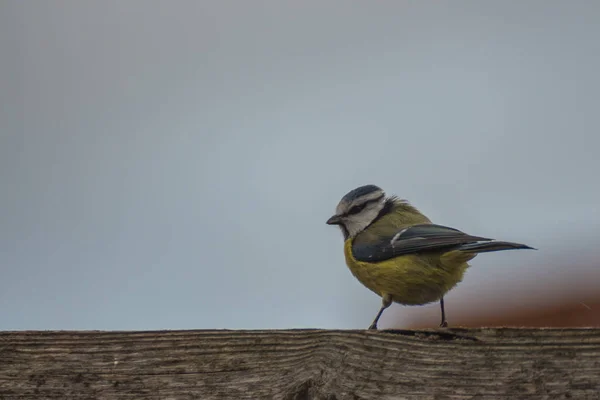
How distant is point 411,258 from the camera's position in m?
4.25

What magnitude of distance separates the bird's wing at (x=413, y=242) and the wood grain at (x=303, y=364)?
2.01m

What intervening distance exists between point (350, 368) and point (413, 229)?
2.54 m

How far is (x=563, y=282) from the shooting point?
478 centimetres

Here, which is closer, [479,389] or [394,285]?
[479,389]

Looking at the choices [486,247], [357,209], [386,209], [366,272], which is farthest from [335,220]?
[486,247]

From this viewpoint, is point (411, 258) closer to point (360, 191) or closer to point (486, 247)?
point (486, 247)

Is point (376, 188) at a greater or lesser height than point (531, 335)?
greater

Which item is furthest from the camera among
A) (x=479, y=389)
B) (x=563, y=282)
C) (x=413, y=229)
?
(x=563, y=282)

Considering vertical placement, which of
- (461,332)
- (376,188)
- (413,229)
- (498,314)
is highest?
(376,188)

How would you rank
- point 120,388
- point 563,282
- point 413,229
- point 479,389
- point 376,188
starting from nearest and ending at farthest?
1. point 479,389
2. point 120,388
3. point 413,229
4. point 563,282
5. point 376,188

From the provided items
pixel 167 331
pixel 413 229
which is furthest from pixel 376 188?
pixel 167 331

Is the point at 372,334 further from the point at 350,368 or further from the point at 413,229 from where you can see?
the point at 413,229

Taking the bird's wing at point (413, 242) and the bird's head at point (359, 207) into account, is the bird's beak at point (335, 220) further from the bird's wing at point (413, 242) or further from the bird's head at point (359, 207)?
the bird's wing at point (413, 242)

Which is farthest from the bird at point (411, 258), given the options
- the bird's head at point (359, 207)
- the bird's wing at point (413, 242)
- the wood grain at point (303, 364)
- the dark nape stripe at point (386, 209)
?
the wood grain at point (303, 364)
